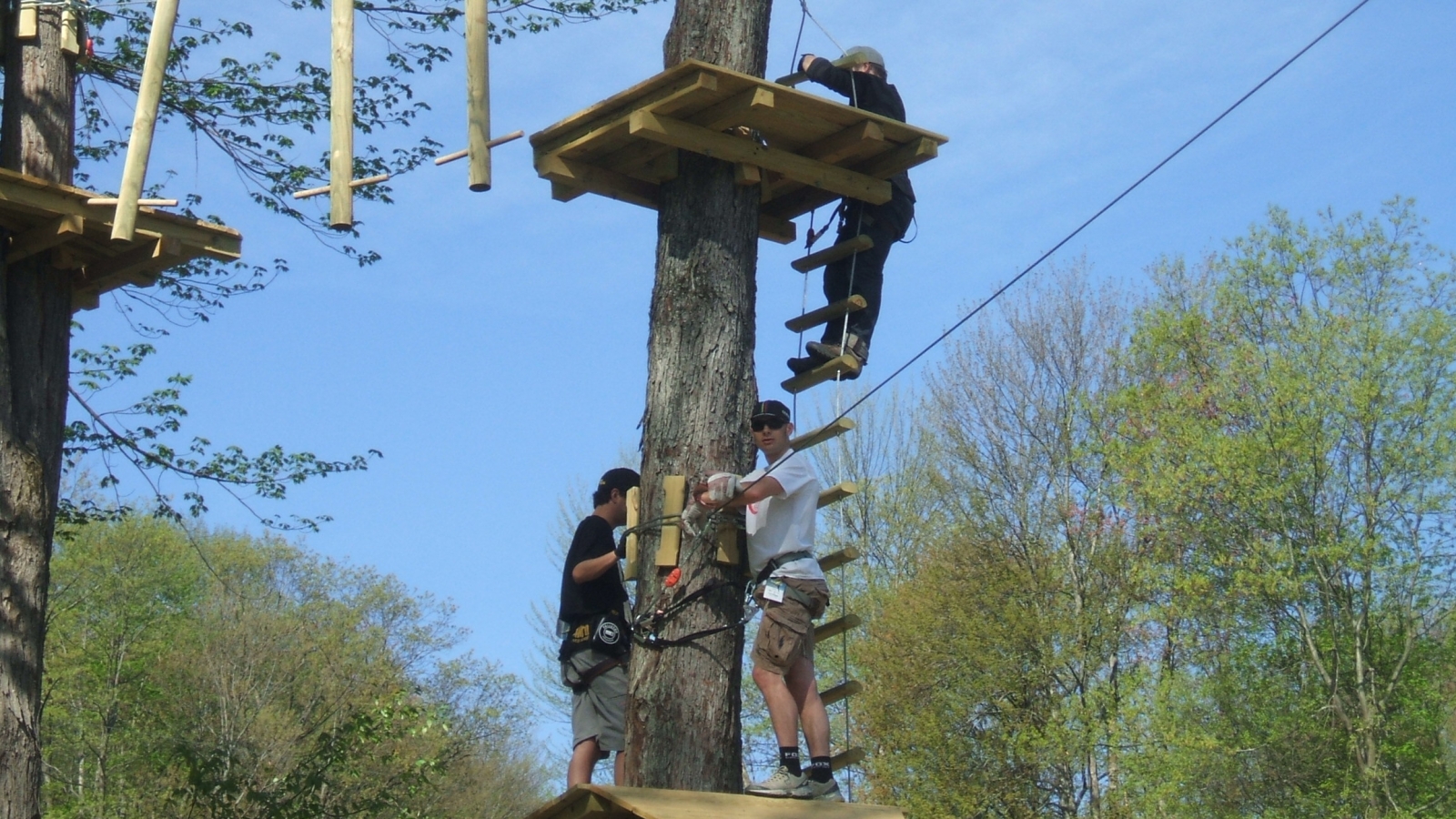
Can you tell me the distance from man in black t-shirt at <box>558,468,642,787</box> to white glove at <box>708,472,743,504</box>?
3.29 ft

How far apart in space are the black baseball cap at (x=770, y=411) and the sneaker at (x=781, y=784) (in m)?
1.20

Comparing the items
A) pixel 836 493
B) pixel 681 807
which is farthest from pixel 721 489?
pixel 681 807

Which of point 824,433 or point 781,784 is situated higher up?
point 824,433

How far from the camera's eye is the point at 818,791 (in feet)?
17.1

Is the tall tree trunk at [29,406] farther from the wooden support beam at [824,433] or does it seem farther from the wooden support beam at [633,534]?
the wooden support beam at [824,433]

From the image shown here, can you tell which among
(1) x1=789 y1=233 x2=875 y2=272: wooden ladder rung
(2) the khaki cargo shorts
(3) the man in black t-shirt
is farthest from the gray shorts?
(1) x1=789 y1=233 x2=875 y2=272: wooden ladder rung

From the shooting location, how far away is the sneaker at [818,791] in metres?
5.14

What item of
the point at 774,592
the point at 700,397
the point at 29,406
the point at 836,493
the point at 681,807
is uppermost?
the point at 29,406

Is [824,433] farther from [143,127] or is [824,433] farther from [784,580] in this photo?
[143,127]

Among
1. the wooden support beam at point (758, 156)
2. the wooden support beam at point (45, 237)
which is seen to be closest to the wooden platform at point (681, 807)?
the wooden support beam at point (758, 156)

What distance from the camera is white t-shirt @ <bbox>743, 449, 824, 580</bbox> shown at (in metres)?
5.43

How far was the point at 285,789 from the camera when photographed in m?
9.12

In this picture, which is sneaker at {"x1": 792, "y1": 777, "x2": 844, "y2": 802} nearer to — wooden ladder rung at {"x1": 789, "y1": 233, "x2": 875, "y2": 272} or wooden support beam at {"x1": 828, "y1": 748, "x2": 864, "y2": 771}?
wooden support beam at {"x1": 828, "y1": 748, "x2": 864, "y2": 771}

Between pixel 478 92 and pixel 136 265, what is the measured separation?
3.15 meters
